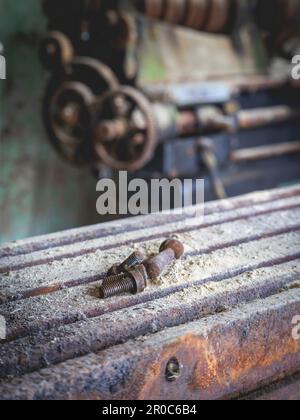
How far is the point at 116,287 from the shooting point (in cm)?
106

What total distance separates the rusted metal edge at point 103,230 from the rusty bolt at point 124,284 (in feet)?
1.02

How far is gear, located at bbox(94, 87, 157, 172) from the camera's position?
91.7 inches

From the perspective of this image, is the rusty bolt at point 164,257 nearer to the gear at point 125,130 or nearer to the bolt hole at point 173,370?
the bolt hole at point 173,370

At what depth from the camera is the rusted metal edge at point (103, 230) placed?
133 centimetres

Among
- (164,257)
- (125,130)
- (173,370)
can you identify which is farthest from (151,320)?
(125,130)

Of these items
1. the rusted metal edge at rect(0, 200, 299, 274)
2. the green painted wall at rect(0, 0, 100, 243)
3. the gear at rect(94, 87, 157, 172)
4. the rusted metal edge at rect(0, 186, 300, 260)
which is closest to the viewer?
the rusted metal edge at rect(0, 200, 299, 274)

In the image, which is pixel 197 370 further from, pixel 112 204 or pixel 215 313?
pixel 112 204

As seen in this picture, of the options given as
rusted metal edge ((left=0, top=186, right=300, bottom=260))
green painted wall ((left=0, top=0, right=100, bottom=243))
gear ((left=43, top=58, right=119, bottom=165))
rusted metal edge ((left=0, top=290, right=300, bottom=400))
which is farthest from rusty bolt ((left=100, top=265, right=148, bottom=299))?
green painted wall ((left=0, top=0, right=100, bottom=243))

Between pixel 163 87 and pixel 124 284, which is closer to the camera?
pixel 124 284

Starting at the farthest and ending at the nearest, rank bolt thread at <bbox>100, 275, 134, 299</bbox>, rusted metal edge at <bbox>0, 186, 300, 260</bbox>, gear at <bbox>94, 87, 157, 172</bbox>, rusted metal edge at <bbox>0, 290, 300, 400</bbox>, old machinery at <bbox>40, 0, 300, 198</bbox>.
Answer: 1. old machinery at <bbox>40, 0, 300, 198</bbox>
2. gear at <bbox>94, 87, 157, 172</bbox>
3. rusted metal edge at <bbox>0, 186, 300, 260</bbox>
4. bolt thread at <bbox>100, 275, 134, 299</bbox>
5. rusted metal edge at <bbox>0, 290, 300, 400</bbox>

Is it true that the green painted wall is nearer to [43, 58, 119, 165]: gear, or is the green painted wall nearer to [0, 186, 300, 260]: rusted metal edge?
[43, 58, 119, 165]: gear

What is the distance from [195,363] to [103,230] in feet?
1.85

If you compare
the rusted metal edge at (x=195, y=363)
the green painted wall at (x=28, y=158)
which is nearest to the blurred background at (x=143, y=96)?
the green painted wall at (x=28, y=158)

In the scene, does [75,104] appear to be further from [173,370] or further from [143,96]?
[173,370]
